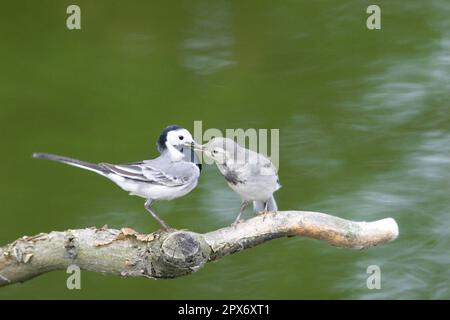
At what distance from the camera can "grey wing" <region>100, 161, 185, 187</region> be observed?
349 cm

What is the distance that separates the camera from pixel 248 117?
557cm

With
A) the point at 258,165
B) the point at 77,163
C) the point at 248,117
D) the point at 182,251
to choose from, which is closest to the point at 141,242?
the point at 182,251

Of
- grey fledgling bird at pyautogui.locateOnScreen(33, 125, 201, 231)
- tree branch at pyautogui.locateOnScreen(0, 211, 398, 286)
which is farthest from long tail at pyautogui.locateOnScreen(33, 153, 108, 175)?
tree branch at pyautogui.locateOnScreen(0, 211, 398, 286)

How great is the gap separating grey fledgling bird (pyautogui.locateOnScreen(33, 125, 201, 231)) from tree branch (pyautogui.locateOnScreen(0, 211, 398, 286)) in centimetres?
15

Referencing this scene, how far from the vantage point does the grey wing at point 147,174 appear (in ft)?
11.4

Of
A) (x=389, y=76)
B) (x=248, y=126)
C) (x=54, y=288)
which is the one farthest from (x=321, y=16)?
(x=54, y=288)

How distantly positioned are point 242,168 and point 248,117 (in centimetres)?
209

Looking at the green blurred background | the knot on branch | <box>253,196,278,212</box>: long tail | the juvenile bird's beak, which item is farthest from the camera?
the green blurred background

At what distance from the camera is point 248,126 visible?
5.45 m

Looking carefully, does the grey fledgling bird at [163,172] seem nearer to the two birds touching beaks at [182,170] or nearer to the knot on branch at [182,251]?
the two birds touching beaks at [182,170]

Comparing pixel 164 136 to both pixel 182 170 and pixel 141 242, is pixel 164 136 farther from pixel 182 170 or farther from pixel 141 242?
pixel 141 242

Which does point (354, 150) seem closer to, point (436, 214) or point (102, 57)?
point (436, 214)

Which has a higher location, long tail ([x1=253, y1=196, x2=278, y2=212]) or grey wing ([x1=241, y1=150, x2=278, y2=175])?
grey wing ([x1=241, y1=150, x2=278, y2=175])

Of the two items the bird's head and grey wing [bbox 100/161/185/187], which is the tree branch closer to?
grey wing [bbox 100/161/185/187]
